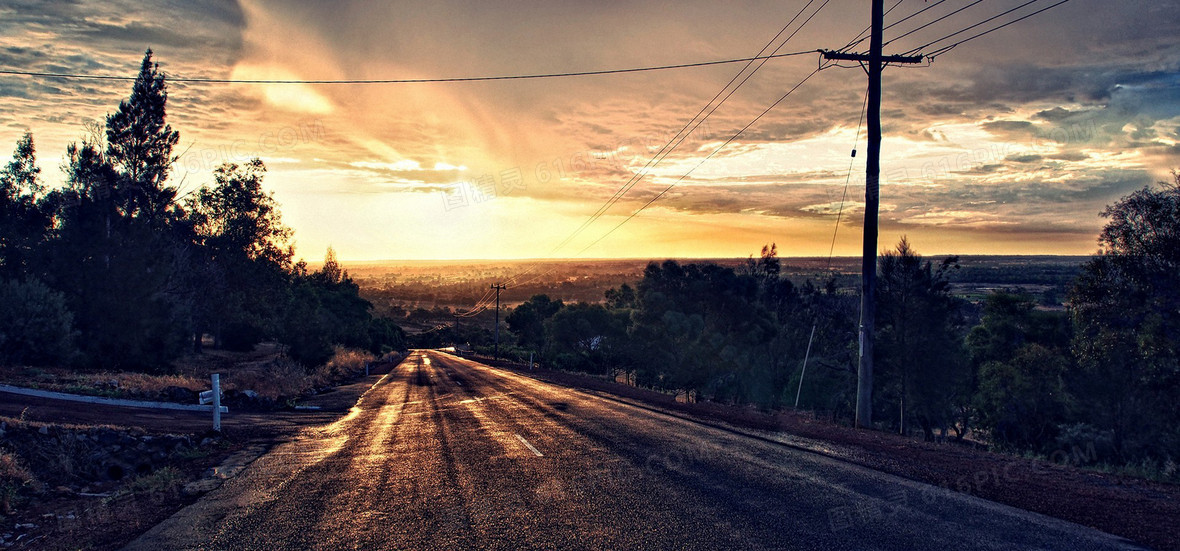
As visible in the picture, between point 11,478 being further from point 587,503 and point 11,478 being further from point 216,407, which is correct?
point 587,503

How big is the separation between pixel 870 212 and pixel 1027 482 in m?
8.73

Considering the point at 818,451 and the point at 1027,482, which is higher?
the point at 1027,482

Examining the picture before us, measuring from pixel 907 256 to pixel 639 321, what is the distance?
83.4 feet

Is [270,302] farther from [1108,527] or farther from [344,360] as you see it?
[1108,527]

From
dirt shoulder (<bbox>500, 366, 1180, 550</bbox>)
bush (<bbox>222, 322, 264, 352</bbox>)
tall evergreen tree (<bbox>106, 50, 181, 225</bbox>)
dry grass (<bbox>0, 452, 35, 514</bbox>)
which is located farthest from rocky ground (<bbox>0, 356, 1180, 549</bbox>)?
bush (<bbox>222, 322, 264, 352</bbox>)

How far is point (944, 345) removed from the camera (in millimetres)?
36344

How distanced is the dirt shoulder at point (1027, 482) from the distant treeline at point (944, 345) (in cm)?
392

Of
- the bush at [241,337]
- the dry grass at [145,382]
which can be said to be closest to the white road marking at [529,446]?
the dry grass at [145,382]

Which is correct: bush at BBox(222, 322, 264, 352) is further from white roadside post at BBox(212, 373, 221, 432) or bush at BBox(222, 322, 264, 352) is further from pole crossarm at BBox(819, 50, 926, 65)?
pole crossarm at BBox(819, 50, 926, 65)

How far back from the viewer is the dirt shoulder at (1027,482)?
20.2 feet

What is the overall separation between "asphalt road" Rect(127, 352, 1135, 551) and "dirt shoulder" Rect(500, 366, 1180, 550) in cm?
46

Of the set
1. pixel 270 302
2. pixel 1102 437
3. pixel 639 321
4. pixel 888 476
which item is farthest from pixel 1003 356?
pixel 270 302

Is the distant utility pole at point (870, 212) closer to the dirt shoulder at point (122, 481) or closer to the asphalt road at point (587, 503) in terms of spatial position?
the asphalt road at point (587, 503)

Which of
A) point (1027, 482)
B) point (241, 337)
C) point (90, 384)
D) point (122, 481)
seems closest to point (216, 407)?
point (122, 481)
